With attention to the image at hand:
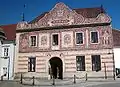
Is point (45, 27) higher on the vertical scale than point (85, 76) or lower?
higher

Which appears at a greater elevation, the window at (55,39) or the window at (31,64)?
the window at (55,39)

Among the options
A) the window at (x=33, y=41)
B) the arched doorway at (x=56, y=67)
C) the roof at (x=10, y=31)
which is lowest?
the arched doorway at (x=56, y=67)

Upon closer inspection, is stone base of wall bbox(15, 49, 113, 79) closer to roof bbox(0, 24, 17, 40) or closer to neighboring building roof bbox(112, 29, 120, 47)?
roof bbox(0, 24, 17, 40)

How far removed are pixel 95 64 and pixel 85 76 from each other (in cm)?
211

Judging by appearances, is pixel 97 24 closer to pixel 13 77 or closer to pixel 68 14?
pixel 68 14

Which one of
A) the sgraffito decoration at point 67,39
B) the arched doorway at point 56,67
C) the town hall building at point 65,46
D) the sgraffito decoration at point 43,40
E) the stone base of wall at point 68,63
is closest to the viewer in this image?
the stone base of wall at point 68,63

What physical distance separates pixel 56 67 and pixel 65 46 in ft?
13.0

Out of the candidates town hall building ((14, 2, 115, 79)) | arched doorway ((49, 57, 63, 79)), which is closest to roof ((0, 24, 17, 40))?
town hall building ((14, 2, 115, 79))

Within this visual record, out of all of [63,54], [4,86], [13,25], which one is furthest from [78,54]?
[13,25]

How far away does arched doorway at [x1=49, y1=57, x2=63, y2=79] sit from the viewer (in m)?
34.0

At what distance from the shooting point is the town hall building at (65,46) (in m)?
31.7

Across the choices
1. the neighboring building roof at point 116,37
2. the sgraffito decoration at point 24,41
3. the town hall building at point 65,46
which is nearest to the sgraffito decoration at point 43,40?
the town hall building at point 65,46

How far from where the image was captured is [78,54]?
32.4 m

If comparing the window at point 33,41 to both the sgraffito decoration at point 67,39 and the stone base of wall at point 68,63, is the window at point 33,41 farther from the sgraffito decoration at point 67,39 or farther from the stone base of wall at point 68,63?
the sgraffito decoration at point 67,39
